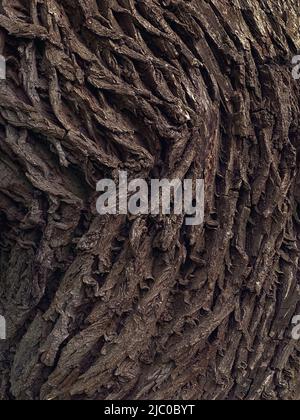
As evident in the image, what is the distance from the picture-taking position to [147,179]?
2.96 m

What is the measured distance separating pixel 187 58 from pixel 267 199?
3.43 feet

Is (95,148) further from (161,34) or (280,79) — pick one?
(280,79)

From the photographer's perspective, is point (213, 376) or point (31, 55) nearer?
point (31, 55)

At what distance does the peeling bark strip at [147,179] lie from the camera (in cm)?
283

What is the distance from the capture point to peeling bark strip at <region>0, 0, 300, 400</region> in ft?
9.30

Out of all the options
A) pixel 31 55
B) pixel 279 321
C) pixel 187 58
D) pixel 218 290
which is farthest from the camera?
pixel 279 321

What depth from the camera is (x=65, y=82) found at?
282 cm

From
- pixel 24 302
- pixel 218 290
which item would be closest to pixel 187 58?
pixel 218 290

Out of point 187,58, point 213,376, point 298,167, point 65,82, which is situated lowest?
point 213,376

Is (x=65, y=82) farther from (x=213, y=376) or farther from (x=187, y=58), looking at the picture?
(x=213, y=376)

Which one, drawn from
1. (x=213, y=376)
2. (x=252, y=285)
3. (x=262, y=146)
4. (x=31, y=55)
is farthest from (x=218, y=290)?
(x=31, y=55)

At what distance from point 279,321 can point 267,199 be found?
0.85 meters

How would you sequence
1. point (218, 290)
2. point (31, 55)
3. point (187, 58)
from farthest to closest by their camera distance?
point (218, 290) < point (187, 58) < point (31, 55)

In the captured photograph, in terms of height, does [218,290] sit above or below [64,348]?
above
